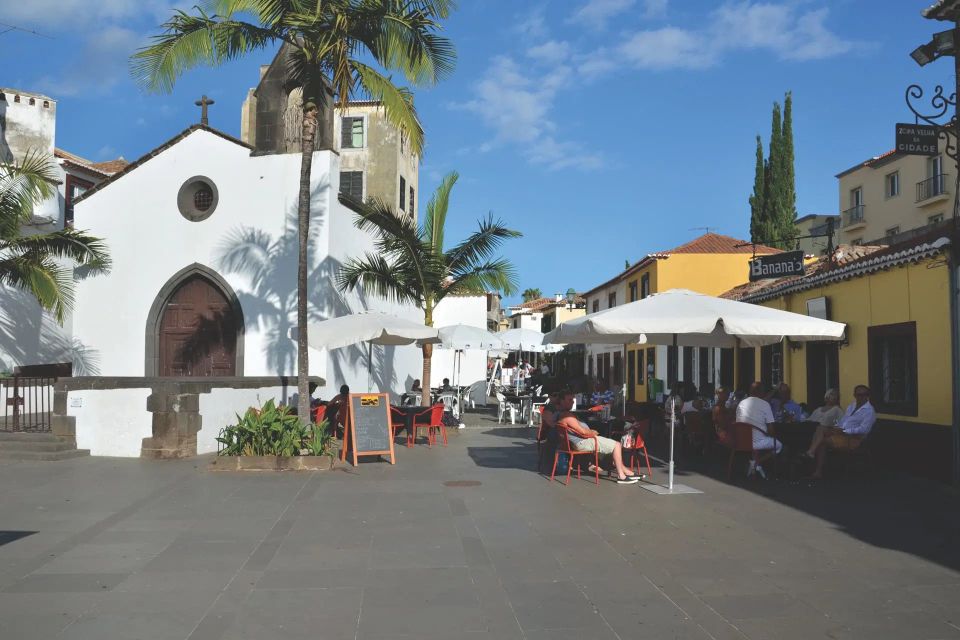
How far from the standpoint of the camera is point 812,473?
10.7 metres

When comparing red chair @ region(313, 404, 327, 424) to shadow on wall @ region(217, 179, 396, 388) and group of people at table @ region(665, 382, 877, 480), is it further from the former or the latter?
group of people at table @ region(665, 382, 877, 480)

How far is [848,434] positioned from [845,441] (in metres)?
0.10

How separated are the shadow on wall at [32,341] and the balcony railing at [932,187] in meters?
34.9

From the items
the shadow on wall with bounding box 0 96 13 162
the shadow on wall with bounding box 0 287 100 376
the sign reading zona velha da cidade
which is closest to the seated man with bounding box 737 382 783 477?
the sign reading zona velha da cidade

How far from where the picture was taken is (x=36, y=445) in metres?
12.8

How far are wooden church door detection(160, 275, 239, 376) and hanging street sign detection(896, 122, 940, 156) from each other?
1481 centimetres

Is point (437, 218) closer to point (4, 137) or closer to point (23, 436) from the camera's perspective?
point (23, 436)

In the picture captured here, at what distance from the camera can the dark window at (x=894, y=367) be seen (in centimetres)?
1183

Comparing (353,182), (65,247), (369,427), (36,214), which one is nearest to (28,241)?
(65,247)

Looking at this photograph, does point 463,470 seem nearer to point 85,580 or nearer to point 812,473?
point 812,473

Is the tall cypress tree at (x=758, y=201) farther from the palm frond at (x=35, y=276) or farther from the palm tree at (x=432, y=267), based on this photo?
the palm frond at (x=35, y=276)

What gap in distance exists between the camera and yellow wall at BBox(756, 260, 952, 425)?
1096cm

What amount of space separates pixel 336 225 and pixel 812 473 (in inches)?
486

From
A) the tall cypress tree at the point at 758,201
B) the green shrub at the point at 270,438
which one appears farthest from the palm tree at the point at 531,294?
the green shrub at the point at 270,438
